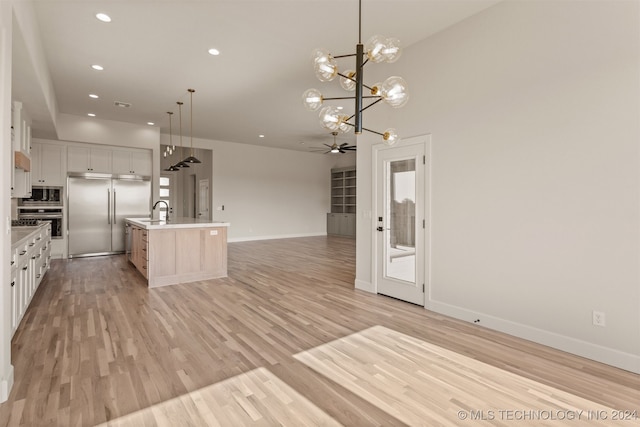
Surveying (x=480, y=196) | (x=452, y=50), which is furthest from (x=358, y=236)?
(x=452, y=50)

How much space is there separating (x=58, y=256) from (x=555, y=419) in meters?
8.98

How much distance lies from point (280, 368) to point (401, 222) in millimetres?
2452

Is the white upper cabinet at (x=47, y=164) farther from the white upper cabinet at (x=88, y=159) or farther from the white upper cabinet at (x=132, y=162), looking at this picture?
the white upper cabinet at (x=132, y=162)

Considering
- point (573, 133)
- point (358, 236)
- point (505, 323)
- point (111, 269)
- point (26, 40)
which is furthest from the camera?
point (111, 269)

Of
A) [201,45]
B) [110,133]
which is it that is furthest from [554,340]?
[110,133]

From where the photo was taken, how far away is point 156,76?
5090mm

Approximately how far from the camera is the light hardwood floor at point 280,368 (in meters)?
1.95

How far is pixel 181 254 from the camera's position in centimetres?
511

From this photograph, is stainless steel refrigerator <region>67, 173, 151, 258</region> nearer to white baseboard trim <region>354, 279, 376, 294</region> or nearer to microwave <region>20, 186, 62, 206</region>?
microwave <region>20, 186, 62, 206</region>

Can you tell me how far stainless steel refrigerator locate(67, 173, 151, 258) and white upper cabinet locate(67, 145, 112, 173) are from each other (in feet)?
0.51

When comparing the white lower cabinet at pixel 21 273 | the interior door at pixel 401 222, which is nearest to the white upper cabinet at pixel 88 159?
the white lower cabinet at pixel 21 273

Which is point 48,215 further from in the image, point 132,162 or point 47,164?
point 132,162

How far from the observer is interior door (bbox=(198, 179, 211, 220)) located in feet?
34.3

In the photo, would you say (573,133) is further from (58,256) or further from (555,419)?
(58,256)
